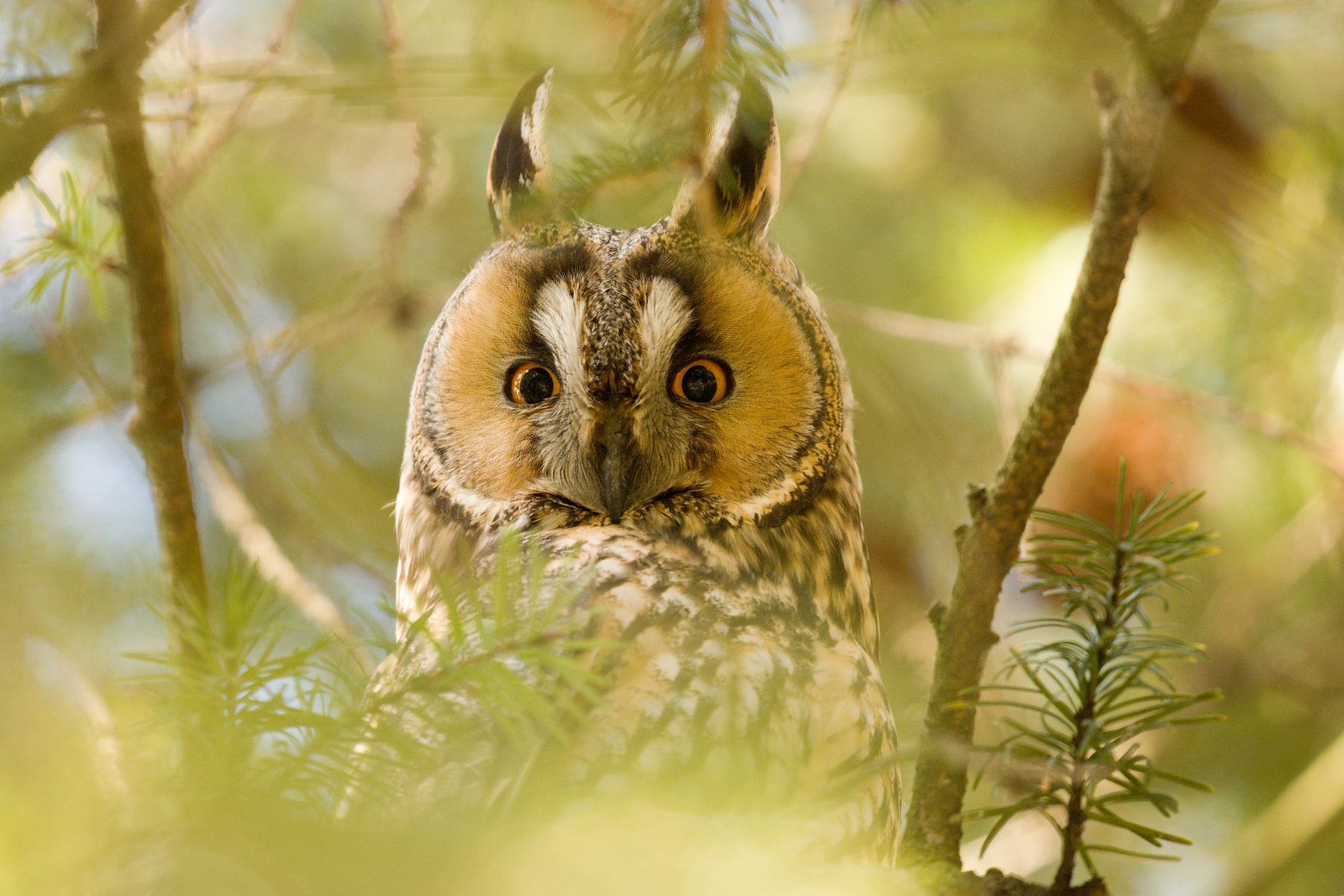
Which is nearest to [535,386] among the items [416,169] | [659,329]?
[659,329]

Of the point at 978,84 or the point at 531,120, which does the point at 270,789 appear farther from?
the point at 978,84

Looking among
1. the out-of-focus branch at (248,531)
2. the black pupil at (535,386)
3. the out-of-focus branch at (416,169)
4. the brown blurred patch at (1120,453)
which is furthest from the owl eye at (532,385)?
the brown blurred patch at (1120,453)

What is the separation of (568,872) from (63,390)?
191 centimetres

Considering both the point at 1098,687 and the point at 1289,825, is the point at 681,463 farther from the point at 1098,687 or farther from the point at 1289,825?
→ the point at 1289,825

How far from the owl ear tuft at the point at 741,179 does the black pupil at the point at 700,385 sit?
0.81 ft

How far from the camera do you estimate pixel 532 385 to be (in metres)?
1.96

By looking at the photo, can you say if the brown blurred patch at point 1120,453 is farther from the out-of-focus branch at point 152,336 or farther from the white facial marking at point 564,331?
the out-of-focus branch at point 152,336

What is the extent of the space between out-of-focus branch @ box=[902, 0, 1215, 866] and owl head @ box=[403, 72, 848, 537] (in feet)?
2.17

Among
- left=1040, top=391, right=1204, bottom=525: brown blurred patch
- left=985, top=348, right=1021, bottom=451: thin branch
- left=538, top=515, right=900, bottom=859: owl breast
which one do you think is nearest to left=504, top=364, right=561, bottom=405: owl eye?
left=538, top=515, right=900, bottom=859: owl breast

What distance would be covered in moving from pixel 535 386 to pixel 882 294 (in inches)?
70.9

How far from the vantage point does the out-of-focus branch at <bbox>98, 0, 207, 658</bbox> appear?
46.4 inches

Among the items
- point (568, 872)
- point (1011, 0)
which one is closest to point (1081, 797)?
point (568, 872)

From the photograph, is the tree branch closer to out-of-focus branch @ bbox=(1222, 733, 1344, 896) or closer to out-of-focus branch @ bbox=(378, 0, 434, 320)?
out-of-focus branch @ bbox=(378, 0, 434, 320)

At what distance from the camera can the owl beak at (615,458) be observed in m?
1.81
